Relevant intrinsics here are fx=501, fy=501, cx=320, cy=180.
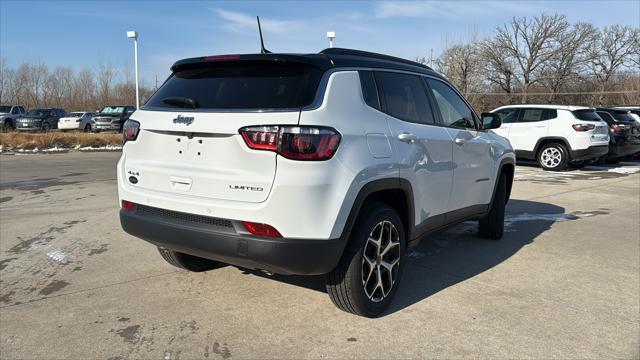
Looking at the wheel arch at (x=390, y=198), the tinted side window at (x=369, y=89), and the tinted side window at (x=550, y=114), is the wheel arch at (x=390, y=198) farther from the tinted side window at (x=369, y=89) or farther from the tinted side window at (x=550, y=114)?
the tinted side window at (x=550, y=114)

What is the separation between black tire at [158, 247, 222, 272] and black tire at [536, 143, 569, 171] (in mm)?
12197

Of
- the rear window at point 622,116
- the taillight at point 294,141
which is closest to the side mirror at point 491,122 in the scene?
the taillight at point 294,141

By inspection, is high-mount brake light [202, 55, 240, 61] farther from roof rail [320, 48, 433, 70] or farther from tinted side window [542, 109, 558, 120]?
tinted side window [542, 109, 558, 120]

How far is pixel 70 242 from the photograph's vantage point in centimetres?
556

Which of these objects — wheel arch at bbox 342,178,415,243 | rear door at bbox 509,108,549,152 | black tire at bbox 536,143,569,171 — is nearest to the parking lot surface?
wheel arch at bbox 342,178,415,243

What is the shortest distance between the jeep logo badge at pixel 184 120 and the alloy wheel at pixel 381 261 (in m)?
1.44

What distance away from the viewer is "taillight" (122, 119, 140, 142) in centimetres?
368

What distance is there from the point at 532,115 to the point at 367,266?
12.6m

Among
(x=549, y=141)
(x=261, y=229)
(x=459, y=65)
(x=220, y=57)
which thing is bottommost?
(x=261, y=229)

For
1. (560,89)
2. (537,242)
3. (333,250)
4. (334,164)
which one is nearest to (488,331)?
(333,250)

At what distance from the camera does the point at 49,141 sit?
67.5 ft

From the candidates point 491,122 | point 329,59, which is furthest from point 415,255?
point 329,59

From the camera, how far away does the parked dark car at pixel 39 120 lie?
30125 millimetres

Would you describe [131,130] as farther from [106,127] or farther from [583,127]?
[106,127]
